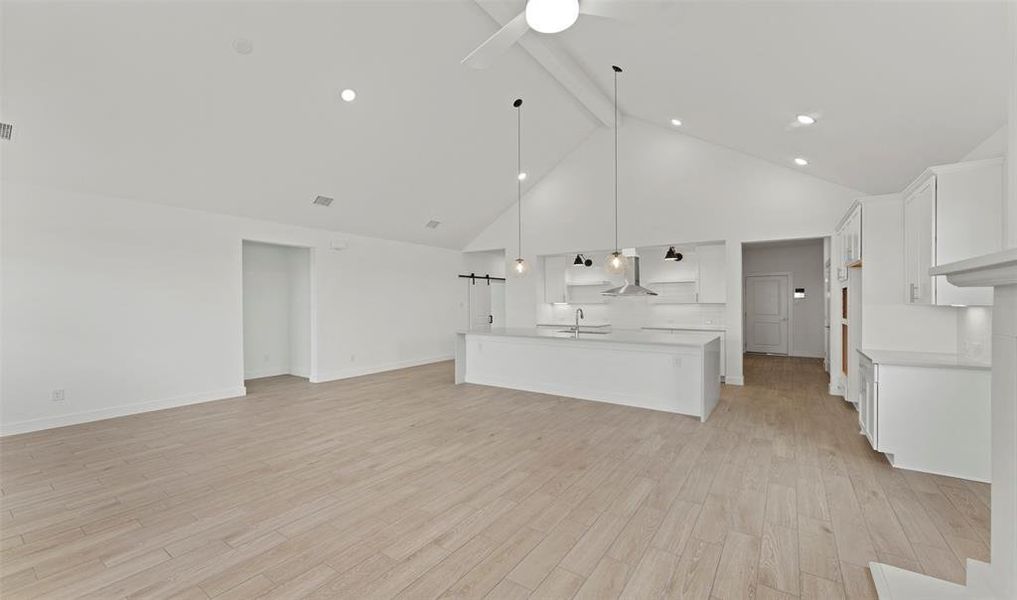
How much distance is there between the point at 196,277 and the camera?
561cm

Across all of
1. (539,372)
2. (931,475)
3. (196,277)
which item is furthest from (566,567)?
(196,277)

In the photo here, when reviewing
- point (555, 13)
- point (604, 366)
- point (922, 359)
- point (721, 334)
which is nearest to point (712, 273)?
point (721, 334)

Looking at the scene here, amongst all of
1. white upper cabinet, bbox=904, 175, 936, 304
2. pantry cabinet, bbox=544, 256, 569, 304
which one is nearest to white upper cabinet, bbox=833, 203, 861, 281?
white upper cabinet, bbox=904, 175, 936, 304

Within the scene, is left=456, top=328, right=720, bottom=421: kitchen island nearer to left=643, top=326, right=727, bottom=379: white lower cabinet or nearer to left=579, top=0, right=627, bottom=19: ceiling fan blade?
left=643, top=326, right=727, bottom=379: white lower cabinet

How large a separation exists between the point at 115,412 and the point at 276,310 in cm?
293

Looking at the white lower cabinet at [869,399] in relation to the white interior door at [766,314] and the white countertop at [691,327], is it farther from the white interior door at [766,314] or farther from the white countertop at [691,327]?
the white interior door at [766,314]

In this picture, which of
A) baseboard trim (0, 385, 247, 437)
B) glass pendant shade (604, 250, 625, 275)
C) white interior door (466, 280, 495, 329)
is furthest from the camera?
white interior door (466, 280, 495, 329)

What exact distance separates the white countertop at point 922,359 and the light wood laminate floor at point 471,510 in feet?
2.75

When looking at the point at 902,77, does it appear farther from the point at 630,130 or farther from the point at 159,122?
the point at 159,122

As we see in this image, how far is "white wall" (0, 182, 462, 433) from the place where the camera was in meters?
4.35

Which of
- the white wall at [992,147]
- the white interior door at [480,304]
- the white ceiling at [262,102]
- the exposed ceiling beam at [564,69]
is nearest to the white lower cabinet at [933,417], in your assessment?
the white wall at [992,147]

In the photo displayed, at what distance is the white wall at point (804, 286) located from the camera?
918 centimetres

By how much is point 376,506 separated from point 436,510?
1.35 ft

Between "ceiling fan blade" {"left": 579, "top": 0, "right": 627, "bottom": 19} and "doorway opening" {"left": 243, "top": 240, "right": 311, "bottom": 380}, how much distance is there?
620 centimetres
